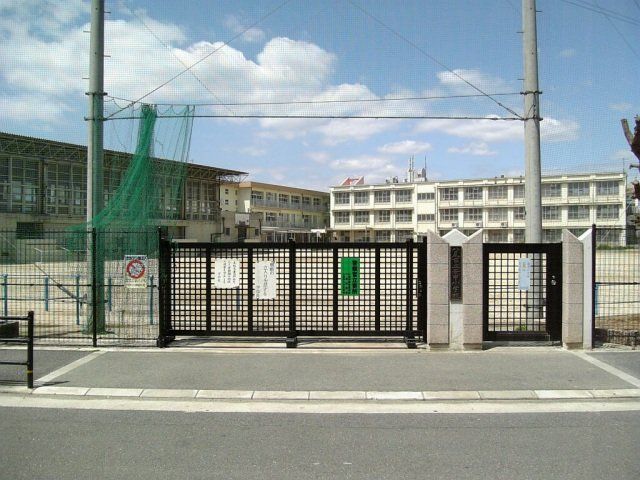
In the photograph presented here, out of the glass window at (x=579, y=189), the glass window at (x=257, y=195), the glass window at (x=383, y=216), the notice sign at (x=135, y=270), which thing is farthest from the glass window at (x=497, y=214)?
the notice sign at (x=135, y=270)

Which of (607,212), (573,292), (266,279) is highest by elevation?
(607,212)

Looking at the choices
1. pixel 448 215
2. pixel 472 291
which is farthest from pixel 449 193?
pixel 472 291

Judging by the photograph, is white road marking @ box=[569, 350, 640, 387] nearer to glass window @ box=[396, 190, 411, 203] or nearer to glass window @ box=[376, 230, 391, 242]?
glass window @ box=[396, 190, 411, 203]

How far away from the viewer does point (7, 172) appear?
48.5 m

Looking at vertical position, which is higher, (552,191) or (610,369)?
(552,191)

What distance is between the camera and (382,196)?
88625mm

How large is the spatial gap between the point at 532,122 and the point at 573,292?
4.19 metres

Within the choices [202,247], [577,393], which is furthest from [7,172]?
[577,393]

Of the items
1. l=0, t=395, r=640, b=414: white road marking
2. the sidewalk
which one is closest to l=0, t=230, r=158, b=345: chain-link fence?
the sidewalk

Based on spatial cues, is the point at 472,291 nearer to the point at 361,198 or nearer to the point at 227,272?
the point at 227,272

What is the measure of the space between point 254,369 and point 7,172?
50.1m

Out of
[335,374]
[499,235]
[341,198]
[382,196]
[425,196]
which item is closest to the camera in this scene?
[335,374]

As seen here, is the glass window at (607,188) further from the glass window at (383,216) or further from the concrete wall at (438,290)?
the concrete wall at (438,290)

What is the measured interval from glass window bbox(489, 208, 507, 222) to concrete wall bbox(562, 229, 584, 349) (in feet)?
226
